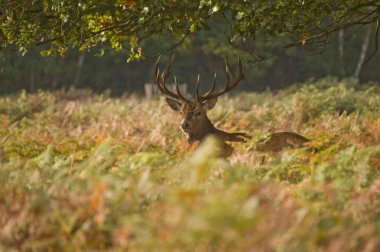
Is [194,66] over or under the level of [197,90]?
under

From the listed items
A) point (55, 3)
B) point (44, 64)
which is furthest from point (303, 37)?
point (44, 64)

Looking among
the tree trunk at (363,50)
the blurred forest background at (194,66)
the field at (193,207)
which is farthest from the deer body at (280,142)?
the tree trunk at (363,50)

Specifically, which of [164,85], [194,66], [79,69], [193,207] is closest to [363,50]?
[194,66]

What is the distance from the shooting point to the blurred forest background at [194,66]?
37781 mm

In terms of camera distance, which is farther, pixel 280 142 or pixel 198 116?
pixel 198 116

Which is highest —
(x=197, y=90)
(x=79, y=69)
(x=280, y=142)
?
(x=197, y=90)

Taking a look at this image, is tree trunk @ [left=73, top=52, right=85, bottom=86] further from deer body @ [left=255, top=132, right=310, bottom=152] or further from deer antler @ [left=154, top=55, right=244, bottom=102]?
deer body @ [left=255, top=132, right=310, bottom=152]

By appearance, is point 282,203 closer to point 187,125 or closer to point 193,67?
point 187,125

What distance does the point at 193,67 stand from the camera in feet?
143

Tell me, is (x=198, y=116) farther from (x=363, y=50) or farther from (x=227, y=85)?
(x=363, y=50)

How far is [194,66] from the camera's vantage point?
4322 centimetres

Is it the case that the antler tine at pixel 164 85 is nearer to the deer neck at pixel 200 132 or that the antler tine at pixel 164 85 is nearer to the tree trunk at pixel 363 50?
the deer neck at pixel 200 132

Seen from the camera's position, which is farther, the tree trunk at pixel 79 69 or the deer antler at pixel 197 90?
the tree trunk at pixel 79 69

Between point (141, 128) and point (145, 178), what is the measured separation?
415 inches
